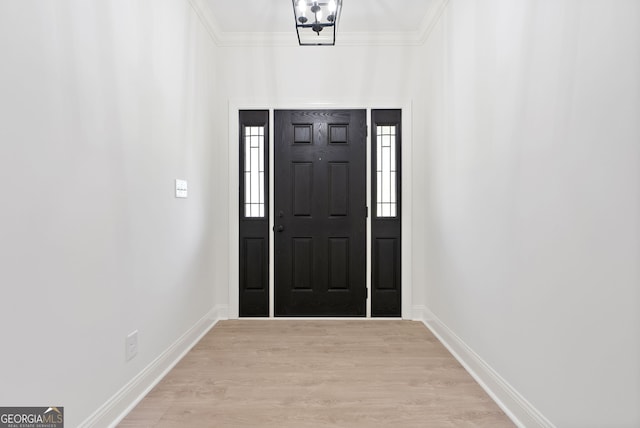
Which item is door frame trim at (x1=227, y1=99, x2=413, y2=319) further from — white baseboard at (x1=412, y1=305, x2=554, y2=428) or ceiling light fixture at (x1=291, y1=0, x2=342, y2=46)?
ceiling light fixture at (x1=291, y1=0, x2=342, y2=46)

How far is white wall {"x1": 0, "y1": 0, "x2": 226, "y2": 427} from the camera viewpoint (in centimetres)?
122

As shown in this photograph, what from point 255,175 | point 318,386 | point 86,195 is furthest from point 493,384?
point 255,175

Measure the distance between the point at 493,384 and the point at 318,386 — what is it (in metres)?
1.06

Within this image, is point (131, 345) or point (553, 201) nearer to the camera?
point (553, 201)

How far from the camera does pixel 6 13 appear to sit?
46.3 inches

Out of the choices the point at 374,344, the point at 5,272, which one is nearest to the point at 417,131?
the point at 374,344

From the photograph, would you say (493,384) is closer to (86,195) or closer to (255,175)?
(86,195)

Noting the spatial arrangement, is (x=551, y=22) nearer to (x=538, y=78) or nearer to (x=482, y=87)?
(x=538, y=78)

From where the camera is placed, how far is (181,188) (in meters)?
2.63

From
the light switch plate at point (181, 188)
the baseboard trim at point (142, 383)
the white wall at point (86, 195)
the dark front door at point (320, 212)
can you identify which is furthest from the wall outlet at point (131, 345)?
the dark front door at point (320, 212)

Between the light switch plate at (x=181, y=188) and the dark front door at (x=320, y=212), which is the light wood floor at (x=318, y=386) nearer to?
the dark front door at (x=320, y=212)

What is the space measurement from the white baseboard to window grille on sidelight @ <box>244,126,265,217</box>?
2113mm

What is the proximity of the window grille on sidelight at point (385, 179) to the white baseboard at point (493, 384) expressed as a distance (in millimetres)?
1211

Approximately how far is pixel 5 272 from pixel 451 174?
2754 millimetres
